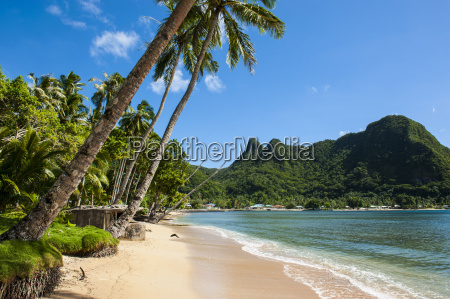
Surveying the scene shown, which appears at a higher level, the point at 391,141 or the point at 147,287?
the point at 391,141

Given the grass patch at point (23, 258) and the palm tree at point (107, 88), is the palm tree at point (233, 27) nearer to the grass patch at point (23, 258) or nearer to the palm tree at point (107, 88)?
the grass patch at point (23, 258)

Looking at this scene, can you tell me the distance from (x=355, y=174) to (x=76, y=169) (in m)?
126

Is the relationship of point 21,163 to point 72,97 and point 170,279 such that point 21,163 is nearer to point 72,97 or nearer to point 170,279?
point 170,279

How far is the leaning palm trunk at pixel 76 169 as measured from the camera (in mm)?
3814

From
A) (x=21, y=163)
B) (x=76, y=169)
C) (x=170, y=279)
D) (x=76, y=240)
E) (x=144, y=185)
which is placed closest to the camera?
(x=76, y=169)

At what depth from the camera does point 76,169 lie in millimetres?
3947

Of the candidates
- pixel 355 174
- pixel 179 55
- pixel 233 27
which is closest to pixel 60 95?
pixel 179 55

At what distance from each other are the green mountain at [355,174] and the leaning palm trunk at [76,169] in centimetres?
9196

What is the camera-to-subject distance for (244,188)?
134250mm

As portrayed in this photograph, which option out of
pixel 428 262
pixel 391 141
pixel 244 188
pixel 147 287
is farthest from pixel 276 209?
pixel 147 287

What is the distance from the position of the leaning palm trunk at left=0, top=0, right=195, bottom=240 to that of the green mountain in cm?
9196

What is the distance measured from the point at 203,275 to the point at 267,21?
9124mm

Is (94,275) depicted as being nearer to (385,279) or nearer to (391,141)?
(385,279)

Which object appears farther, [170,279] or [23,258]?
[170,279]
